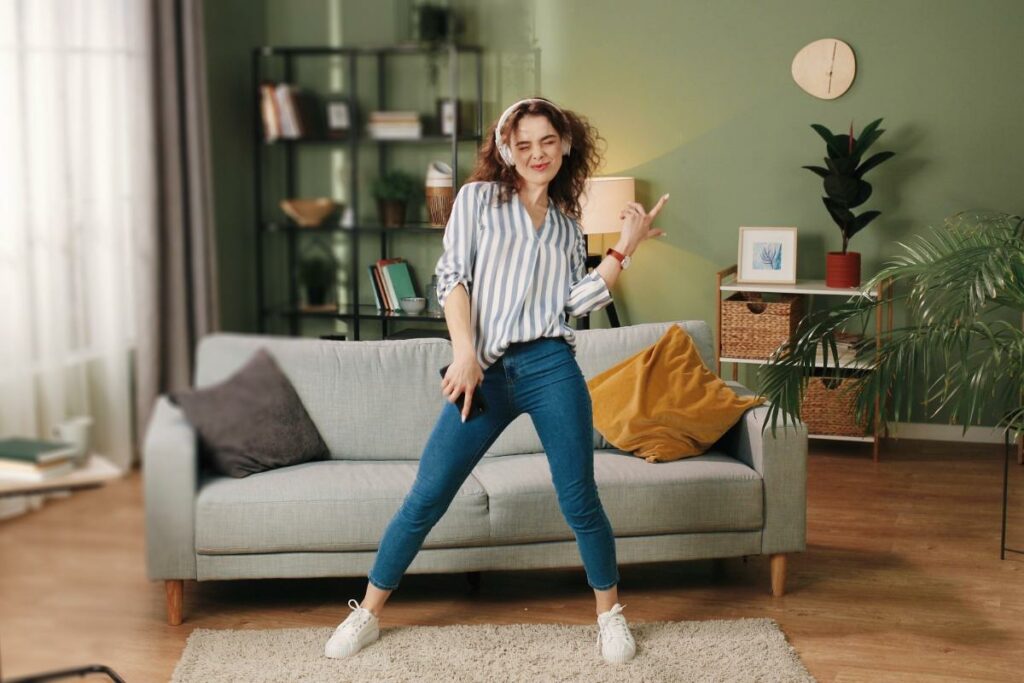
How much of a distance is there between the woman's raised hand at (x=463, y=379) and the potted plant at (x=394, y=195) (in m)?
0.83

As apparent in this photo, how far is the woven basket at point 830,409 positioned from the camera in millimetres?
2990

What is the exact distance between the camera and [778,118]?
3.26m

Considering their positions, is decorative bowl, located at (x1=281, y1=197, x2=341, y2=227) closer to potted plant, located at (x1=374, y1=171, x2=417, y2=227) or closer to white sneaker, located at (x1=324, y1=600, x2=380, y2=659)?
potted plant, located at (x1=374, y1=171, x2=417, y2=227)

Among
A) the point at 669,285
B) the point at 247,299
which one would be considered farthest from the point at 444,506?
the point at 669,285

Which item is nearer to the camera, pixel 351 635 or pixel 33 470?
pixel 33 470

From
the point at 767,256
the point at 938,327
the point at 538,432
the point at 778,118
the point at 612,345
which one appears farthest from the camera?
the point at 778,118

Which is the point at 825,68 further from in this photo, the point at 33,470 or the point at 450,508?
the point at 33,470

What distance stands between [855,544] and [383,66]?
1964mm

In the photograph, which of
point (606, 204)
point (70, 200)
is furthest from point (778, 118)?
point (70, 200)

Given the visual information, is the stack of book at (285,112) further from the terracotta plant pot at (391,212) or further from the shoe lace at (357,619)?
the shoe lace at (357,619)

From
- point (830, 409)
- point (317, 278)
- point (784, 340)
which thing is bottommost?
point (830, 409)

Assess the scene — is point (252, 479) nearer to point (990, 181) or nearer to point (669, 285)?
point (669, 285)

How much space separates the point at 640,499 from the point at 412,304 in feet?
4.46

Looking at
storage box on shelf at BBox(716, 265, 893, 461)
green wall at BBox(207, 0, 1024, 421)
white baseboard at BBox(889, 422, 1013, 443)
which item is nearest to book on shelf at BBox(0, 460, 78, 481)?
green wall at BBox(207, 0, 1024, 421)
